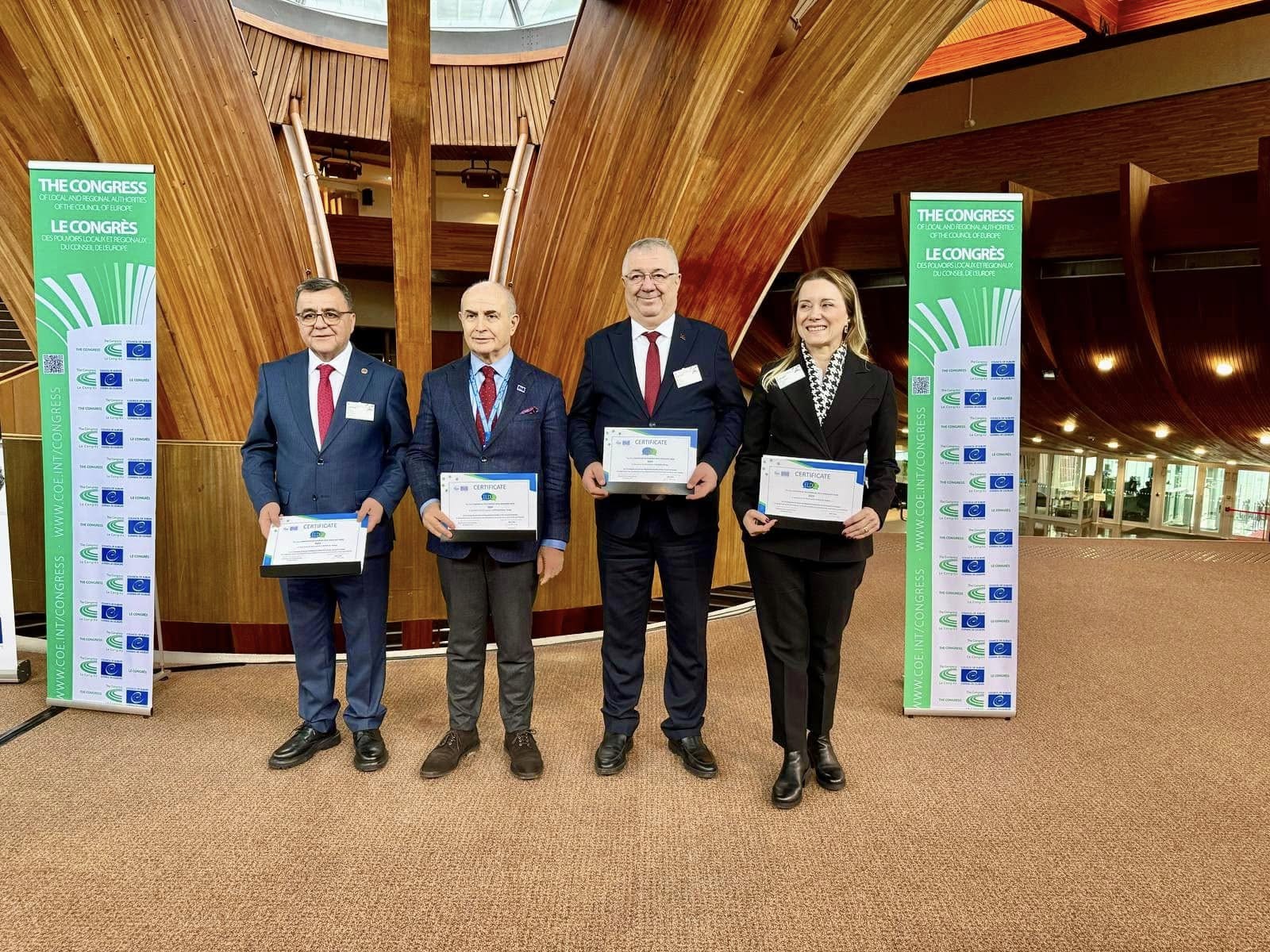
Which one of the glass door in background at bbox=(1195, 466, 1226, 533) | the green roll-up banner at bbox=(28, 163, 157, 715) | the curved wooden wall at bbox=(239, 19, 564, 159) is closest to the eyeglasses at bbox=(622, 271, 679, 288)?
Answer: the green roll-up banner at bbox=(28, 163, 157, 715)

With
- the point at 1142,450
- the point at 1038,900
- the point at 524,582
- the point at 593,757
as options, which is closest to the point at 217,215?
the point at 524,582

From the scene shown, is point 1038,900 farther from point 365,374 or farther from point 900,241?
point 900,241

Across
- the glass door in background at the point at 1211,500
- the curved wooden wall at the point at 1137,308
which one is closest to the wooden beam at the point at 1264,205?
the curved wooden wall at the point at 1137,308

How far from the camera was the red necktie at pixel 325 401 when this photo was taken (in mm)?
2883

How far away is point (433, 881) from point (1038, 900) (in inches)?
66.1

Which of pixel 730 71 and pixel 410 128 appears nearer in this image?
pixel 410 128

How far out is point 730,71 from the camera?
481 cm

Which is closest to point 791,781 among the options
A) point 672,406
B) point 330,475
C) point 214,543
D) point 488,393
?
point 672,406

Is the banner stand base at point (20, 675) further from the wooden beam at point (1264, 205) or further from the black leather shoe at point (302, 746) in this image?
the wooden beam at point (1264, 205)

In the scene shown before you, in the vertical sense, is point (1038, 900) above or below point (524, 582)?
below

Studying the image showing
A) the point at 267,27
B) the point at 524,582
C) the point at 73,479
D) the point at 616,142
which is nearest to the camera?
the point at 524,582

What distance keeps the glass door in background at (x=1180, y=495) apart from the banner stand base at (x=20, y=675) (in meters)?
19.9

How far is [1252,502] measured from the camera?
16297 mm

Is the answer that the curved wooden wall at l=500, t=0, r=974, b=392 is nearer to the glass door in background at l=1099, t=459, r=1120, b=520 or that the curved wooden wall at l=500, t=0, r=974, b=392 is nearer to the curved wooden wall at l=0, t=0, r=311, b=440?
the curved wooden wall at l=0, t=0, r=311, b=440
